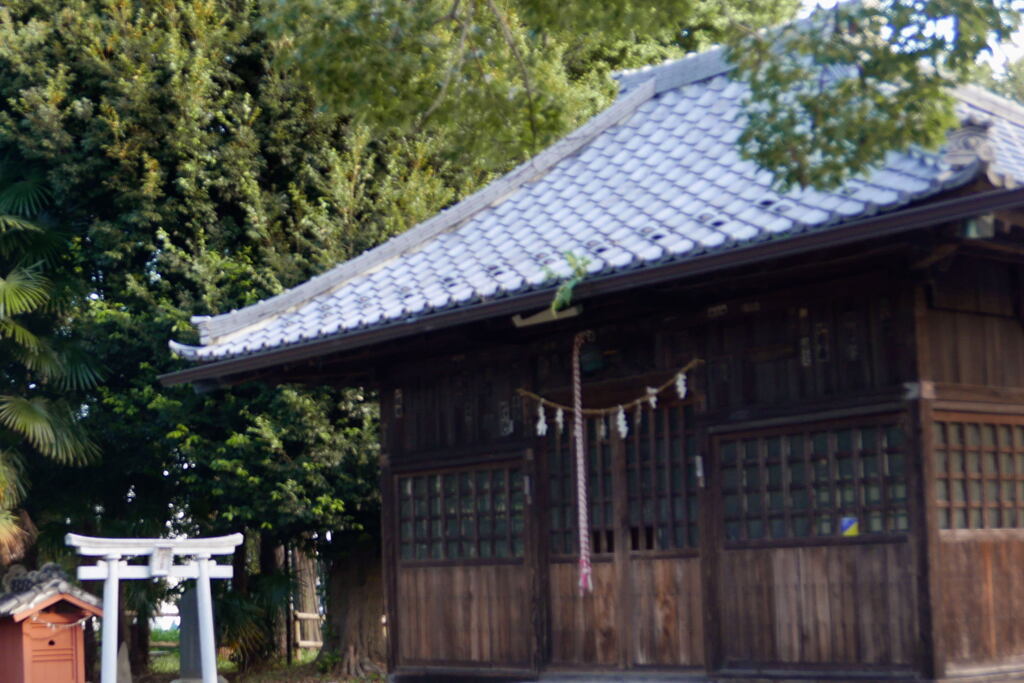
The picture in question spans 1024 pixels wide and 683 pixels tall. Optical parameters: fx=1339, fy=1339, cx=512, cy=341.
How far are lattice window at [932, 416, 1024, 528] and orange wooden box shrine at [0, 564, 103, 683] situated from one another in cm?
1006

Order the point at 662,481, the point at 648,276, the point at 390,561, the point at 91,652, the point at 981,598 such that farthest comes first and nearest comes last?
the point at 91,652 < the point at 390,561 < the point at 662,481 < the point at 648,276 < the point at 981,598

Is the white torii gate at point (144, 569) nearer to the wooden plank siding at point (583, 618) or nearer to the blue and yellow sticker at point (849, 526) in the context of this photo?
the wooden plank siding at point (583, 618)

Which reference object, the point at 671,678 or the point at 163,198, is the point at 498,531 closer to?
the point at 671,678

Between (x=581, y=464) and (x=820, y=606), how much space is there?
2.10 metres

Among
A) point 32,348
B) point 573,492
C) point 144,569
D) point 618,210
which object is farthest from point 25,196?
point 573,492

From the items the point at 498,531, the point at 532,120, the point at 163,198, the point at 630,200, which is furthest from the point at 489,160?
the point at 163,198

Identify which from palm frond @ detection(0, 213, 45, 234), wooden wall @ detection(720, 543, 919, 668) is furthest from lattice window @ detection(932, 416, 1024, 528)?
palm frond @ detection(0, 213, 45, 234)

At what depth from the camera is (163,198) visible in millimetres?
18438

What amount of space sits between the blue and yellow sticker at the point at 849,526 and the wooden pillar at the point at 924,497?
1.37ft

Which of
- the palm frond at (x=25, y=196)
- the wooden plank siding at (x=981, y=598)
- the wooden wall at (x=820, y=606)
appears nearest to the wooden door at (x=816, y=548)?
the wooden wall at (x=820, y=606)

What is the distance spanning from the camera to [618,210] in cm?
1030

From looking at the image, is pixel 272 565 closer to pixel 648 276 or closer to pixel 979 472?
pixel 648 276

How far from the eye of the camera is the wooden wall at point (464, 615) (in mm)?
10562

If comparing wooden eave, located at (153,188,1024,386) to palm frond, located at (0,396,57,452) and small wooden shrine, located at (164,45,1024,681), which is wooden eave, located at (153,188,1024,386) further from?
palm frond, located at (0,396,57,452)
